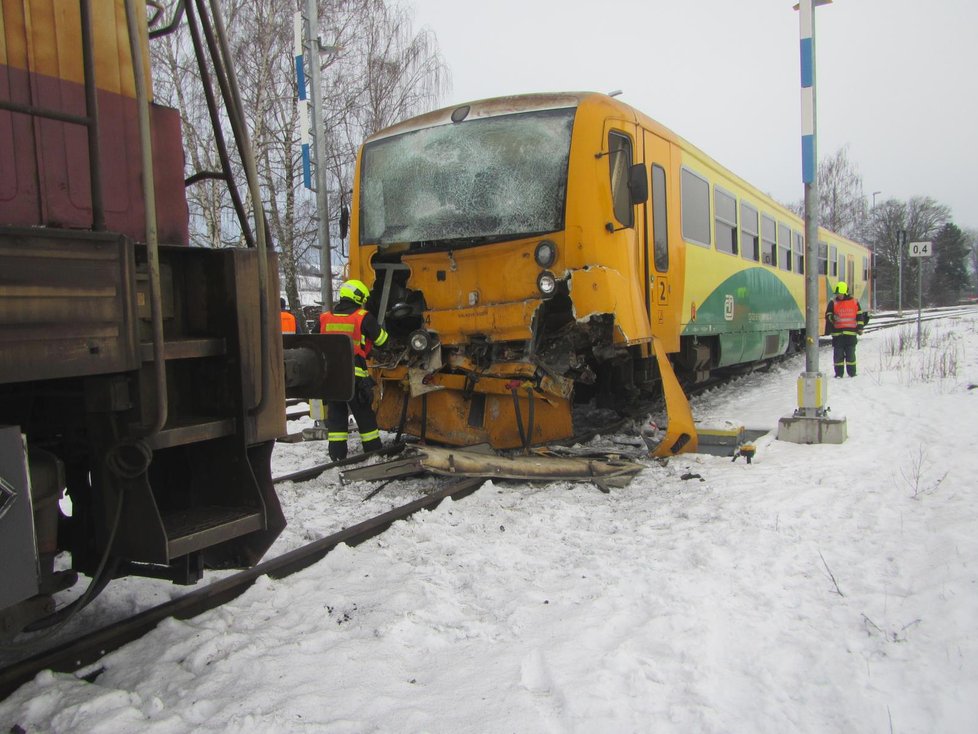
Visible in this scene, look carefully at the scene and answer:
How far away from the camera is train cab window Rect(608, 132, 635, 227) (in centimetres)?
592

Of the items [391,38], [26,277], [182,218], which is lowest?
[26,277]

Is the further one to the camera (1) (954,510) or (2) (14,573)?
(1) (954,510)

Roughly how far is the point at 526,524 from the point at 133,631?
7.53 feet

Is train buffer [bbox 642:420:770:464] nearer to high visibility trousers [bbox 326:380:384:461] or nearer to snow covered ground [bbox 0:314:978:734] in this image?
snow covered ground [bbox 0:314:978:734]

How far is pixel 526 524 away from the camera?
443 centimetres

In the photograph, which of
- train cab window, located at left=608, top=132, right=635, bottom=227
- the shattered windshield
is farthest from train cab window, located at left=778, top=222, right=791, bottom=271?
the shattered windshield

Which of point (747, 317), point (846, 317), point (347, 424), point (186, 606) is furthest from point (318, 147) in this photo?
point (186, 606)

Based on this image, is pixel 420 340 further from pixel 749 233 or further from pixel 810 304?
pixel 749 233

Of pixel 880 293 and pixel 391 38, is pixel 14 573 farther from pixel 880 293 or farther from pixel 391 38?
pixel 880 293

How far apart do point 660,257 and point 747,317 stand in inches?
145

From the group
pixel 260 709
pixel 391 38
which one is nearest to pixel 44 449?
pixel 260 709

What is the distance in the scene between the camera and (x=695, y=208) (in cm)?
778

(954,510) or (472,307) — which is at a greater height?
(472,307)

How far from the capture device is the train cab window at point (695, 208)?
7.46m
